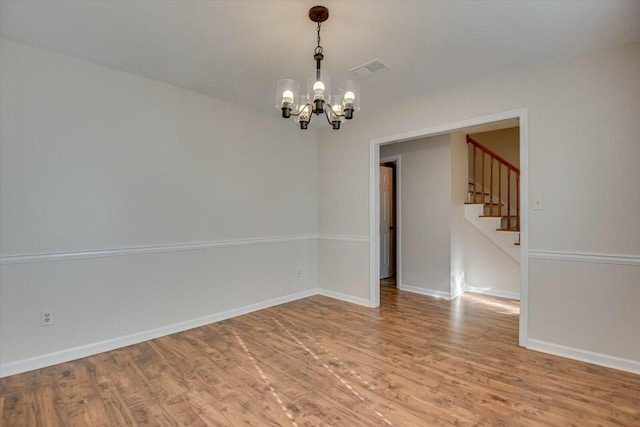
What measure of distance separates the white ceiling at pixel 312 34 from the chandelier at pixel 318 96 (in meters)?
0.20

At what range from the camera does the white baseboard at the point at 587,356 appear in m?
2.44

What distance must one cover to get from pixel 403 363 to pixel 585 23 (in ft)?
9.21

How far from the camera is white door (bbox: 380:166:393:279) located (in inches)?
225

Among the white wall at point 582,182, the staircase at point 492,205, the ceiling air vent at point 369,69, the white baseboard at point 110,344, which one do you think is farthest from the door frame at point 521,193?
the staircase at point 492,205

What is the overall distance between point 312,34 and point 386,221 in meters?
3.97

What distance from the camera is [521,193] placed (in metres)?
2.92

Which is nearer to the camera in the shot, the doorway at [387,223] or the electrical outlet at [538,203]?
the electrical outlet at [538,203]

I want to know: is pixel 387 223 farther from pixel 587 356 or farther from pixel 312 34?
pixel 312 34

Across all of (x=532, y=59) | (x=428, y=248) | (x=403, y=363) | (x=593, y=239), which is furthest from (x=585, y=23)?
(x=428, y=248)

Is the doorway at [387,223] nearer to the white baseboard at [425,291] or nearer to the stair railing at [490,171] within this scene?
the white baseboard at [425,291]

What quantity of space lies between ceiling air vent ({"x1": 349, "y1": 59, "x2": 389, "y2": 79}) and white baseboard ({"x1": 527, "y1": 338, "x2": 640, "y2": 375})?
2.80m

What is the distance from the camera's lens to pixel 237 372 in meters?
2.46

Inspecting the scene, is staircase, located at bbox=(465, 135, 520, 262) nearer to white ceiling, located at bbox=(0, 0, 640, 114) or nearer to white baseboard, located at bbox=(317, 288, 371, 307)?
white baseboard, located at bbox=(317, 288, 371, 307)

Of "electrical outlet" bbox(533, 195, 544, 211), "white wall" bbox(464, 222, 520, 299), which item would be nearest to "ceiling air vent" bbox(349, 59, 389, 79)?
"electrical outlet" bbox(533, 195, 544, 211)
